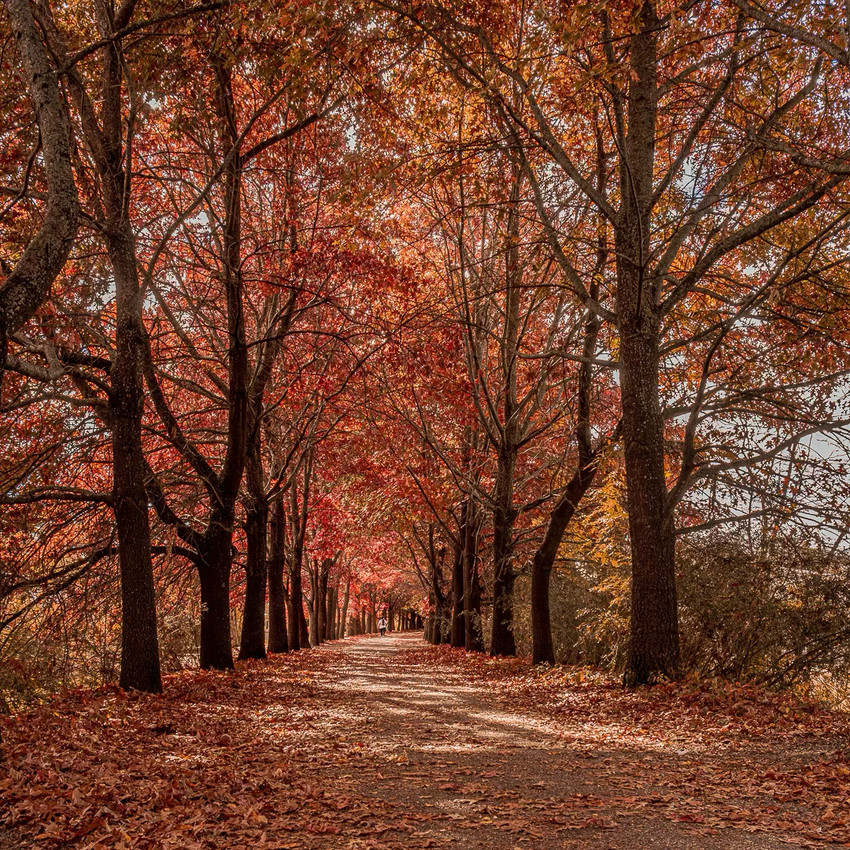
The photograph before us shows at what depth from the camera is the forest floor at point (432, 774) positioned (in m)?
4.03

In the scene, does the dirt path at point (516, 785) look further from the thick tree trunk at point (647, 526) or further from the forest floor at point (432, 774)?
the thick tree trunk at point (647, 526)

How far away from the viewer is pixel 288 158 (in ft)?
41.5

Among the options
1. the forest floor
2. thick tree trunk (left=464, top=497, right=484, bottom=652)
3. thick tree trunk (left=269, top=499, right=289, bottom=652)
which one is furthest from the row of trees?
thick tree trunk (left=464, top=497, right=484, bottom=652)

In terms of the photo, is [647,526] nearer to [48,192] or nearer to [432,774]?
[432,774]

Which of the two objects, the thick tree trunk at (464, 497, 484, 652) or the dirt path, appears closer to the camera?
the dirt path

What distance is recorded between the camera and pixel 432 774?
555 cm

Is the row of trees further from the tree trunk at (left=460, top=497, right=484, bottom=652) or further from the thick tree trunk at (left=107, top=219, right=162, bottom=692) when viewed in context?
the tree trunk at (left=460, top=497, right=484, bottom=652)

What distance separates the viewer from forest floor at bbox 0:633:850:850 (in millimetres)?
4031

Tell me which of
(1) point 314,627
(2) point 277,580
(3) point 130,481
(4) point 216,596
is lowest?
(1) point 314,627

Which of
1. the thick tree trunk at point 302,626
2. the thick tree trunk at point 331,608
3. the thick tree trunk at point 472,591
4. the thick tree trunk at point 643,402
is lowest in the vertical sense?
the thick tree trunk at point 331,608

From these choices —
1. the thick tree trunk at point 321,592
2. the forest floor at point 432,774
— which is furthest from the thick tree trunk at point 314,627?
the forest floor at point 432,774

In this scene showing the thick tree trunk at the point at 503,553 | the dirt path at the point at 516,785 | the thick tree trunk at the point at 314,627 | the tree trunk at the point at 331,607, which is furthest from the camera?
the tree trunk at the point at 331,607

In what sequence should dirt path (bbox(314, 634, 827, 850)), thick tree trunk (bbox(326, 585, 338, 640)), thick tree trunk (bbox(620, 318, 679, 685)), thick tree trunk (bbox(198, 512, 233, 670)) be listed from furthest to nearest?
1. thick tree trunk (bbox(326, 585, 338, 640))
2. thick tree trunk (bbox(198, 512, 233, 670))
3. thick tree trunk (bbox(620, 318, 679, 685))
4. dirt path (bbox(314, 634, 827, 850))

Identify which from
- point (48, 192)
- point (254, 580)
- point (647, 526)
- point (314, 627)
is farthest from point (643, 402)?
point (314, 627)
